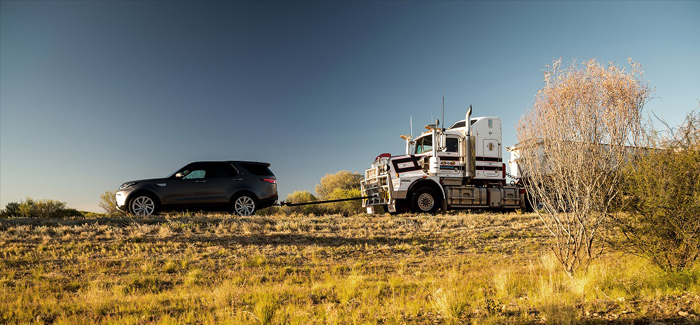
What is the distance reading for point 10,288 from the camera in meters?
7.04

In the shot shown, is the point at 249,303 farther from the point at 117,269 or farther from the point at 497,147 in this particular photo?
the point at 497,147

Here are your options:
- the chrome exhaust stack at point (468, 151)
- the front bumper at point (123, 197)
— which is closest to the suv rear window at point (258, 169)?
the front bumper at point (123, 197)

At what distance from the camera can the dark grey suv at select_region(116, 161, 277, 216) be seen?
13875 mm

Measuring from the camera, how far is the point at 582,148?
770 cm

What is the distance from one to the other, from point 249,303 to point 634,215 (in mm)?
7523

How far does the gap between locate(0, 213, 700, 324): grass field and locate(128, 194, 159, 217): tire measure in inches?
51.8

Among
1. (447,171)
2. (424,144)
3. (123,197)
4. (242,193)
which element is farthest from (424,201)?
(123,197)

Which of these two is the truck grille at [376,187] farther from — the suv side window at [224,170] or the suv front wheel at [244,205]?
the suv side window at [224,170]

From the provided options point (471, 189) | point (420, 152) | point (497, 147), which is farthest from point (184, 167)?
point (497, 147)

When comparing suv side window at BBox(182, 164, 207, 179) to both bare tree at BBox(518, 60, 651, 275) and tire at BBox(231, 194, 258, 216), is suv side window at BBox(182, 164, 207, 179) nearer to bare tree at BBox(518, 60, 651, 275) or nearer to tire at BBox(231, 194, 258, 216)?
tire at BBox(231, 194, 258, 216)

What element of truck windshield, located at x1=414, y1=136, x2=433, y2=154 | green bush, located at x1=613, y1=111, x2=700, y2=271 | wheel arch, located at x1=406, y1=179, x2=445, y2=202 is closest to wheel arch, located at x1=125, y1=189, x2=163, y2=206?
wheel arch, located at x1=406, y1=179, x2=445, y2=202

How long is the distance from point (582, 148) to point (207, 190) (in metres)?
11.6

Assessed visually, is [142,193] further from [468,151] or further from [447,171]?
[468,151]

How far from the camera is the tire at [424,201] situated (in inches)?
679
